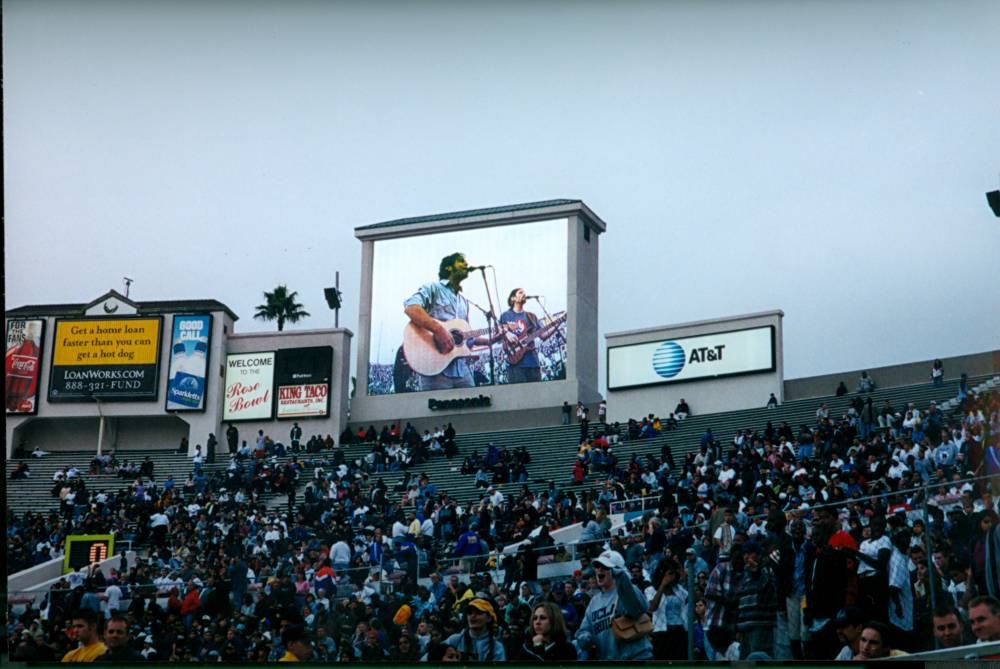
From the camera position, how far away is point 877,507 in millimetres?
12344

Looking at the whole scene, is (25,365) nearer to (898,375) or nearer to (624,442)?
(624,442)

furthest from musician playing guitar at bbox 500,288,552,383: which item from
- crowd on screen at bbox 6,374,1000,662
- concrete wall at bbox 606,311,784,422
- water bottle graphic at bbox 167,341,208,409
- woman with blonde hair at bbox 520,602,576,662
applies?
woman with blonde hair at bbox 520,602,576,662

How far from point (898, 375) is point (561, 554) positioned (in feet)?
55.3

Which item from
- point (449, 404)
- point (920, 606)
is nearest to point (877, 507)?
point (920, 606)

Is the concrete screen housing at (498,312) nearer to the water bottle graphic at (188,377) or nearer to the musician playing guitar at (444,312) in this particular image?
the musician playing guitar at (444,312)

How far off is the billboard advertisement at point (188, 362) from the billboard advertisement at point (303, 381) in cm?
265

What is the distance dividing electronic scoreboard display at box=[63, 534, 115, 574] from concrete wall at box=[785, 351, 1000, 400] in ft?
61.3

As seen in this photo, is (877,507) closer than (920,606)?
No

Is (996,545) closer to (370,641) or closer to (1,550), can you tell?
(370,641)

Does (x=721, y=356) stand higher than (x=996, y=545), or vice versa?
(x=721, y=356)

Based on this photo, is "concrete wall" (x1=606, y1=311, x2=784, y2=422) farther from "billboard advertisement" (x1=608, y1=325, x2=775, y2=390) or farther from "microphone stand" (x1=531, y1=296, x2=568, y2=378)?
"microphone stand" (x1=531, y1=296, x2=568, y2=378)

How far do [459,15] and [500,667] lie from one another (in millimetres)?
12711

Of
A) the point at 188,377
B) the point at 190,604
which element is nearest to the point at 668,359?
the point at 188,377

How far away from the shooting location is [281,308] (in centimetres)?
5597
